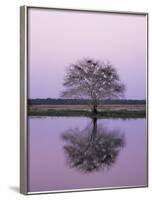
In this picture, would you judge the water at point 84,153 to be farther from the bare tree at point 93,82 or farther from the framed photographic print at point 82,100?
the bare tree at point 93,82

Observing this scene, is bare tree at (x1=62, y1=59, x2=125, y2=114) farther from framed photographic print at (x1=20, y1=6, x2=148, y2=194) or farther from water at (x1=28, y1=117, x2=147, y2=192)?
water at (x1=28, y1=117, x2=147, y2=192)

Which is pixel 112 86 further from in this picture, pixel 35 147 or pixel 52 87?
pixel 35 147

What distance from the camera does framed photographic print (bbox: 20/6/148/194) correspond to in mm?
2359

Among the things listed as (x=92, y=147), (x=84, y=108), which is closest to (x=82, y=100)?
(x=84, y=108)

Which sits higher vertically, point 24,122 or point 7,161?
point 24,122

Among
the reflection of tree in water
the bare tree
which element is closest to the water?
the reflection of tree in water

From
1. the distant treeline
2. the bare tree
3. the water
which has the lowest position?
the water

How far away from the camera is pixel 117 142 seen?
2.53 meters

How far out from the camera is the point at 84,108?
2.46 m

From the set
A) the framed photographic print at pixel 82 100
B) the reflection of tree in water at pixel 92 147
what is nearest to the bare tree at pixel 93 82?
the framed photographic print at pixel 82 100

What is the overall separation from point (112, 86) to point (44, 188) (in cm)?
56

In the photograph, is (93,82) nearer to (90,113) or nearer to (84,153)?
(90,113)

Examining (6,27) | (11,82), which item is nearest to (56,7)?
(6,27)

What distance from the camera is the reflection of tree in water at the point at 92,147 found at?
2.45 m
